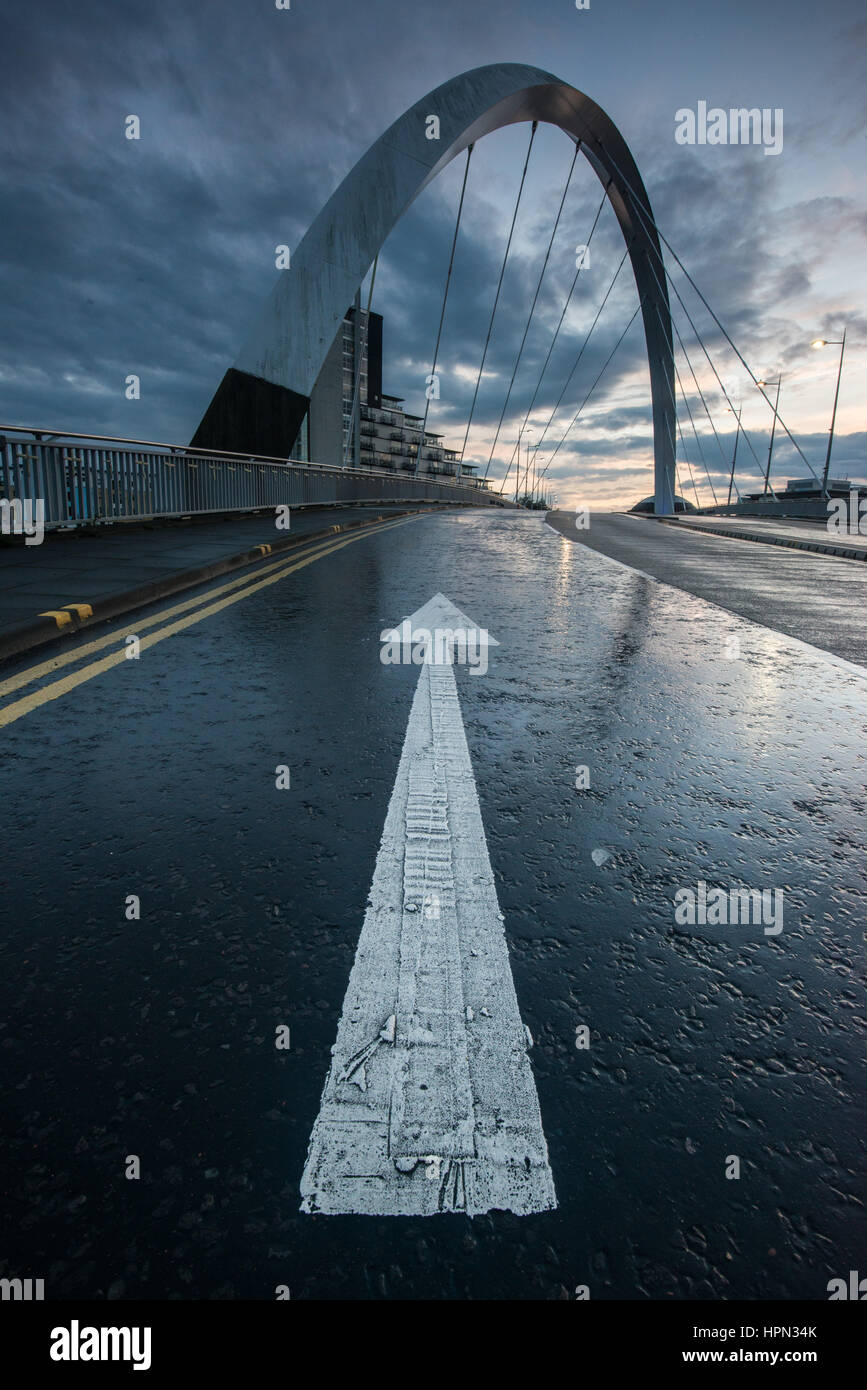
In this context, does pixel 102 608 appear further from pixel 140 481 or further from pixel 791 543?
pixel 791 543

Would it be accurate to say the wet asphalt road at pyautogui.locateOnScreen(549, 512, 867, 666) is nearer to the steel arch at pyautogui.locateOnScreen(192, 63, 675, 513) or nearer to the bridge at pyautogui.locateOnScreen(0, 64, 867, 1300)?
the bridge at pyautogui.locateOnScreen(0, 64, 867, 1300)

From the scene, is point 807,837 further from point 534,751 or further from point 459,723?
point 459,723

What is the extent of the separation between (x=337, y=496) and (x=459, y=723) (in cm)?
2238

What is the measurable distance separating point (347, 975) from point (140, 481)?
13.2 metres

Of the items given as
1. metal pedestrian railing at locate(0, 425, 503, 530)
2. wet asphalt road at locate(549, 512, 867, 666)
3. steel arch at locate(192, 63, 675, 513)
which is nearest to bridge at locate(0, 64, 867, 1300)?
wet asphalt road at locate(549, 512, 867, 666)

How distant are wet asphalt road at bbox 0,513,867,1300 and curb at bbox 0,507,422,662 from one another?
157 centimetres

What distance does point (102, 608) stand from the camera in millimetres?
6512

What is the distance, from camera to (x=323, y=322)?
2525 cm

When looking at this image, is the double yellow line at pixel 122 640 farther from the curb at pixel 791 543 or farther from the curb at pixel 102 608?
the curb at pixel 791 543

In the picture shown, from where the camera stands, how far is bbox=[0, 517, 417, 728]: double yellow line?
166 inches

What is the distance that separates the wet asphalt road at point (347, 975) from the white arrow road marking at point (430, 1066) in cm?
4

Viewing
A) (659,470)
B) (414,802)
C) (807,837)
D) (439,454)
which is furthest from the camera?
(439,454)

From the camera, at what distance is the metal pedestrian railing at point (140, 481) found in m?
10.4
